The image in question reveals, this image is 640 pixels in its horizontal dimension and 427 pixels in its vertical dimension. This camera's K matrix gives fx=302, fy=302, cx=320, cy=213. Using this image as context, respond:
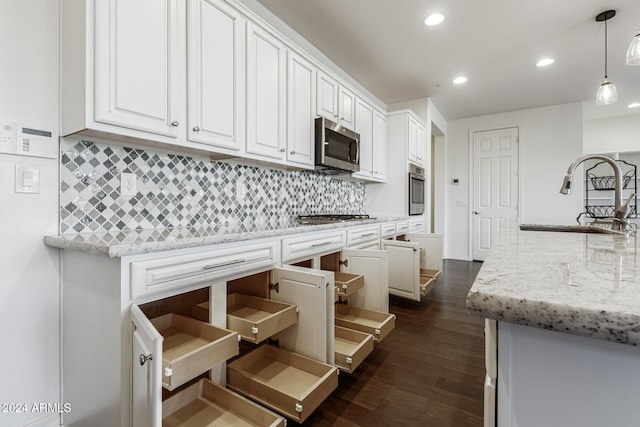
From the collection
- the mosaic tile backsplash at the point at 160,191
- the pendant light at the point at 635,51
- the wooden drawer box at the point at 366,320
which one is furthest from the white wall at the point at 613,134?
the mosaic tile backsplash at the point at 160,191

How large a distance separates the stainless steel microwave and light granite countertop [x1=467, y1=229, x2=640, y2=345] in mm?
1999

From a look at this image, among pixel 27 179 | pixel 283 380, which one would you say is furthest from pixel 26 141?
pixel 283 380

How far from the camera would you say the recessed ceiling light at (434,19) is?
246 cm

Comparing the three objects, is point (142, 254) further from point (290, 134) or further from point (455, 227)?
point (455, 227)

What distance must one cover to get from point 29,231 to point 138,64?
2.78 ft

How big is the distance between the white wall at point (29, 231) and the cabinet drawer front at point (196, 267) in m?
0.59

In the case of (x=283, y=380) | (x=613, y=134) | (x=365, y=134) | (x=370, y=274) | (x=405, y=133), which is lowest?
(x=283, y=380)

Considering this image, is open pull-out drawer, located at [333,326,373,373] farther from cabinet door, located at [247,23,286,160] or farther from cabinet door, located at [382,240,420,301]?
cabinet door, located at [247,23,286,160]

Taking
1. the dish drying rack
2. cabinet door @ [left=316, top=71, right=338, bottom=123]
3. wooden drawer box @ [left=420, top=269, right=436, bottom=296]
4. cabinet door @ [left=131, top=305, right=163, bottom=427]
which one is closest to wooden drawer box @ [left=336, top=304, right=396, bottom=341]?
wooden drawer box @ [left=420, top=269, right=436, bottom=296]

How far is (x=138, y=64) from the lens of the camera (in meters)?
1.36

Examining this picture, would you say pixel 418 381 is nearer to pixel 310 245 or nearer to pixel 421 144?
pixel 310 245

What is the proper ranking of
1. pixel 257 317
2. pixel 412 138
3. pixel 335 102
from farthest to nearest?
pixel 412 138 → pixel 335 102 → pixel 257 317

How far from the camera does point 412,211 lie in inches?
151

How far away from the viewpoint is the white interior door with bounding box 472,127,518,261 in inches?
199
